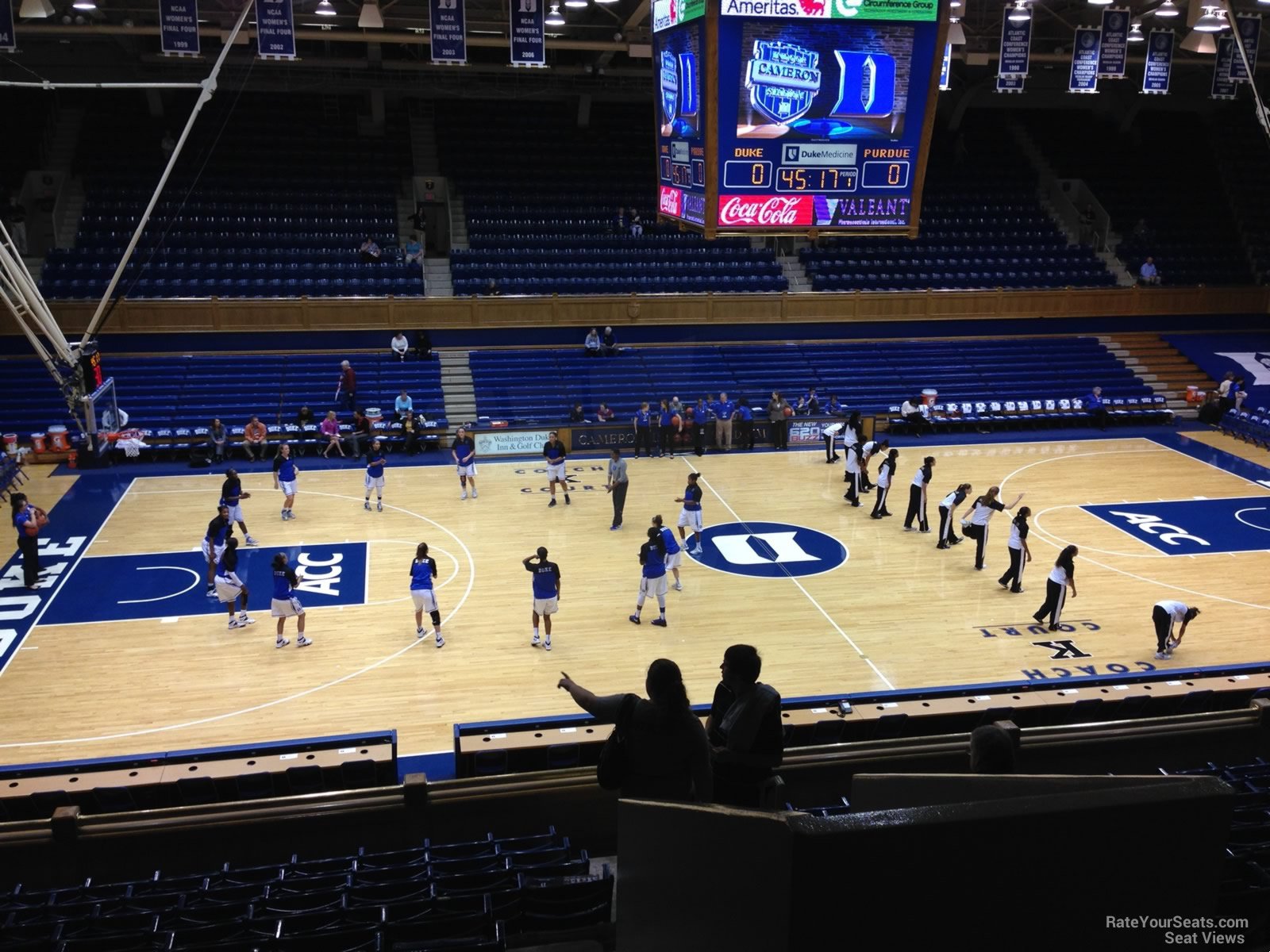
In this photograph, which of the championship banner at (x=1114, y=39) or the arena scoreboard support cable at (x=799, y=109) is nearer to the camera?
the arena scoreboard support cable at (x=799, y=109)

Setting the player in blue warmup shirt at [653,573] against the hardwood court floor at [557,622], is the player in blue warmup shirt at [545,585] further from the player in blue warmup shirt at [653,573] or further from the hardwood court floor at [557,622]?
the player in blue warmup shirt at [653,573]

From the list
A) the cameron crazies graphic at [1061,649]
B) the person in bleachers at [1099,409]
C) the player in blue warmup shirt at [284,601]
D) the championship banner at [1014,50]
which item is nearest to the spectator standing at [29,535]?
the player in blue warmup shirt at [284,601]

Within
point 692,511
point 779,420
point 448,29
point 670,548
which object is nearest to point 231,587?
point 670,548

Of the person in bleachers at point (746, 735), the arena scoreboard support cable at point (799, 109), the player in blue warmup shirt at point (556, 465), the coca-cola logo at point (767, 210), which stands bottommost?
the player in blue warmup shirt at point (556, 465)

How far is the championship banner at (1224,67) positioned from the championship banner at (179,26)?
72.7 feet

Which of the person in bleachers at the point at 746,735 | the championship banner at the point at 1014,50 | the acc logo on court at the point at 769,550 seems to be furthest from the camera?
the championship banner at the point at 1014,50

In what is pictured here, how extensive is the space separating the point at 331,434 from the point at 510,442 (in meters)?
4.27

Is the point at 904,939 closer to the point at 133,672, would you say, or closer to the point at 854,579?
the point at 133,672

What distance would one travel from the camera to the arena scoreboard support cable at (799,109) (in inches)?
450

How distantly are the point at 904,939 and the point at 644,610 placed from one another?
13.4m

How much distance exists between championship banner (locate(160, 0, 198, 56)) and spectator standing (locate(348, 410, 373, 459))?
28.8ft

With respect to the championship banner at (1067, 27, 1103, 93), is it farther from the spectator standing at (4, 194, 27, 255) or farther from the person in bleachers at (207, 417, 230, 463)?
the spectator standing at (4, 194, 27, 255)

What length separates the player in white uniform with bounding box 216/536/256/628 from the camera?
14180 millimetres
